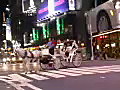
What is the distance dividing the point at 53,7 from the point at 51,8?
124cm

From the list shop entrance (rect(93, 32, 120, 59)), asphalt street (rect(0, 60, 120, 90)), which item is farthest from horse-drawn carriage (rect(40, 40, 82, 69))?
shop entrance (rect(93, 32, 120, 59))

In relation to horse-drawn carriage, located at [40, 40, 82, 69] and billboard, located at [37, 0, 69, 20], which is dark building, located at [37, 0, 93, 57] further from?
horse-drawn carriage, located at [40, 40, 82, 69]

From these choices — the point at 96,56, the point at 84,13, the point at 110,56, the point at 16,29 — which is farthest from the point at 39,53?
the point at 16,29

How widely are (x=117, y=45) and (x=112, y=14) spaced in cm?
418

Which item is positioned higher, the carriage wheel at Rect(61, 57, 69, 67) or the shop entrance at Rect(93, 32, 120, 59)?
the shop entrance at Rect(93, 32, 120, 59)

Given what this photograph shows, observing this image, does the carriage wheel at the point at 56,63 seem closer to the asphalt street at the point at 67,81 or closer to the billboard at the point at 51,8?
the asphalt street at the point at 67,81

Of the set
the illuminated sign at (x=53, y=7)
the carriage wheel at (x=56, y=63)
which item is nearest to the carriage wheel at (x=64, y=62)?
the carriage wheel at (x=56, y=63)

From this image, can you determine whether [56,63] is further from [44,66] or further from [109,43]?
[109,43]

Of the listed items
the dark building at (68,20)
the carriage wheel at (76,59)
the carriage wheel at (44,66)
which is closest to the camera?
the carriage wheel at (76,59)

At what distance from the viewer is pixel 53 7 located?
207 feet

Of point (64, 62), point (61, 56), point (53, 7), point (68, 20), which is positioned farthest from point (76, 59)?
point (53, 7)

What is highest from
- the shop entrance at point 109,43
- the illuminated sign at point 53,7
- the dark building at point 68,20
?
the illuminated sign at point 53,7

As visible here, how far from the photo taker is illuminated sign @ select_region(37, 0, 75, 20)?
54.3 m

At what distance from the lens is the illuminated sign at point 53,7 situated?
5434cm
